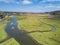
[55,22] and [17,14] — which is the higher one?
[17,14]

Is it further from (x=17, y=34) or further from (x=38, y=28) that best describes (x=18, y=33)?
(x=38, y=28)

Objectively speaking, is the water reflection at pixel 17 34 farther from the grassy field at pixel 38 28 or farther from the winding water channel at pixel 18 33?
the grassy field at pixel 38 28

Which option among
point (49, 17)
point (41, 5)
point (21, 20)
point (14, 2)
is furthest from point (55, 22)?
point (14, 2)

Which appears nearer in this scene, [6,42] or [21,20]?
[6,42]

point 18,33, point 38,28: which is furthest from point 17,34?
point 38,28

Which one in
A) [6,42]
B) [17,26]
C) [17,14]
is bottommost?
[6,42]

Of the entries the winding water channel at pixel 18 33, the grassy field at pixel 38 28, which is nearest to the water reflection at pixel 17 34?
the winding water channel at pixel 18 33

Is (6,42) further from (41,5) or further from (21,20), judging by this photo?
(41,5)

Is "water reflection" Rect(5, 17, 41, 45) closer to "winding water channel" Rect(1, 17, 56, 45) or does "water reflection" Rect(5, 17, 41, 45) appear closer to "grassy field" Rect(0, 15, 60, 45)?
"winding water channel" Rect(1, 17, 56, 45)
